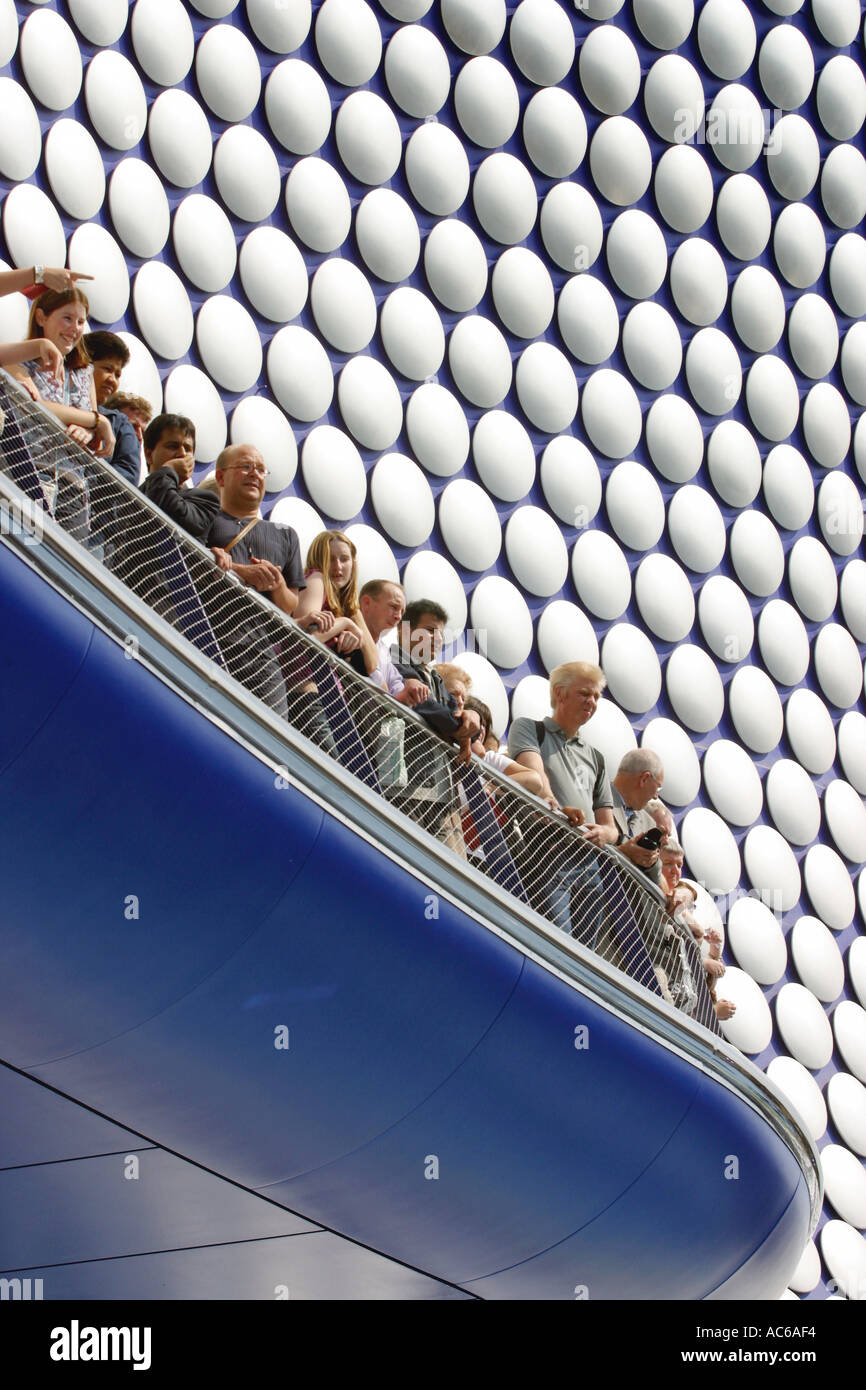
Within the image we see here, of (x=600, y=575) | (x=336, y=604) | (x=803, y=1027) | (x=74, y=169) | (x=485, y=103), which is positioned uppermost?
(x=485, y=103)

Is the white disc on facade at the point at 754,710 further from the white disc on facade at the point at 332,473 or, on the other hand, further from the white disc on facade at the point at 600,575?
the white disc on facade at the point at 332,473

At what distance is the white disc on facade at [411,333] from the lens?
13008 millimetres

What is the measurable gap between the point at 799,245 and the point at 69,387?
9.48 metres

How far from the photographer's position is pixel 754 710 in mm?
14578

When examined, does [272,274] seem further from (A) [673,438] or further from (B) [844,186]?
(B) [844,186]

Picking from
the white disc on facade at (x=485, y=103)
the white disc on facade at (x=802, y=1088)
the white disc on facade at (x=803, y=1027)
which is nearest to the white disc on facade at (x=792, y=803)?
the white disc on facade at (x=803, y=1027)

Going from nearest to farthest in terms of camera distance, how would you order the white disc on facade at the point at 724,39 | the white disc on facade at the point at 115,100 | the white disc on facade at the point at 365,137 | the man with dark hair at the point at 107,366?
the man with dark hair at the point at 107,366
the white disc on facade at the point at 115,100
the white disc on facade at the point at 365,137
the white disc on facade at the point at 724,39

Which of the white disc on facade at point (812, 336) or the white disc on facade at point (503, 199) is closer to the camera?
the white disc on facade at point (503, 199)

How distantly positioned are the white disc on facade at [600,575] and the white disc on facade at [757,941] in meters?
2.40

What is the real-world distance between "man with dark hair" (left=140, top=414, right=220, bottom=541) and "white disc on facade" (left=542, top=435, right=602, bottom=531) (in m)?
6.61

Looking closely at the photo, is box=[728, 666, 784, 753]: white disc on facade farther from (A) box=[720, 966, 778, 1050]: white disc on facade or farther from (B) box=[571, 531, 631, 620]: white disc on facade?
(A) box=[720, 966, 778, 1050]: white disc on facade

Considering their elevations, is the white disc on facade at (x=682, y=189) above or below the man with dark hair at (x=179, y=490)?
above

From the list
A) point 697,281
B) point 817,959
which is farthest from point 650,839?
point 697,281

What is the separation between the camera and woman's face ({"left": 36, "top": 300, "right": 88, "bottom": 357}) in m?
6.97
